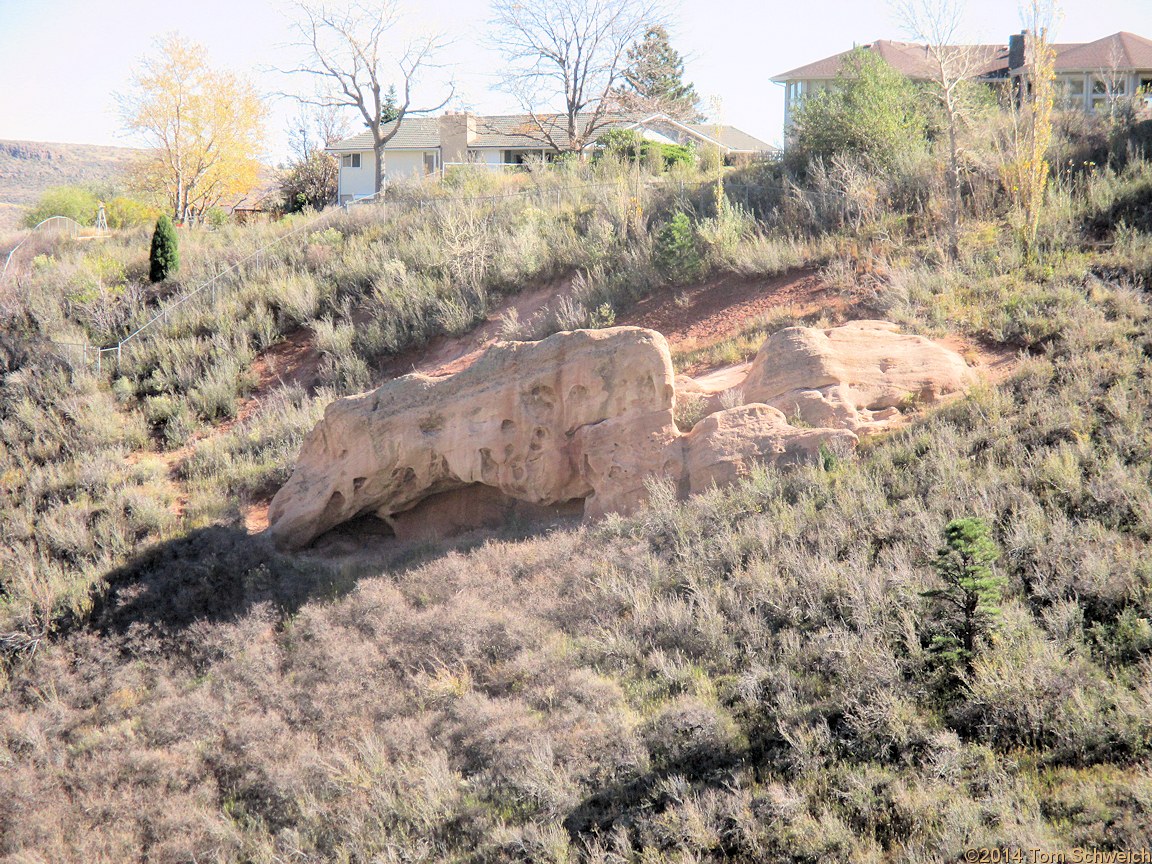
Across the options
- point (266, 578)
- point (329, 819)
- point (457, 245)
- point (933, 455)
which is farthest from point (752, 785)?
point (457, 245)

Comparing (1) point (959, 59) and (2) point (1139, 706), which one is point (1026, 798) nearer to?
(2) point (1139, 706)

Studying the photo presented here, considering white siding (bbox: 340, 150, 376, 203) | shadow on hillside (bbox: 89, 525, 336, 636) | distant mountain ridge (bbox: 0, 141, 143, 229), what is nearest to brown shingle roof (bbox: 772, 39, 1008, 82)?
white siding (bbox: 340, 150, 376, 203)

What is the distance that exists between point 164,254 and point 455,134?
20.0 meters

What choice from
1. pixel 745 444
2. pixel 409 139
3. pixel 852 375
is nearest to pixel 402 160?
pixel 409 139

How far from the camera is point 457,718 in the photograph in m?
6.16

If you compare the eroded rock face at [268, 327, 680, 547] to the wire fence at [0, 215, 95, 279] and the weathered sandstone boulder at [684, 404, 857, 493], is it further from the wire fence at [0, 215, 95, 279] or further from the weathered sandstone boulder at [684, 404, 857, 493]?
the wire fence at [0, 215, 95, 279]

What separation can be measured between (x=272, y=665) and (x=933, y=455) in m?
5.84

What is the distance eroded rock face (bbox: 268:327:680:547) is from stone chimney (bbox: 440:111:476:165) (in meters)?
27.7

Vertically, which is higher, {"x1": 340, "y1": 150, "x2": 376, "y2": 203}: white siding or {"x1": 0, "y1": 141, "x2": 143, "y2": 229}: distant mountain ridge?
{"x1": 0, "y1": 141, "x2": 143, "y2": 229}: distant mountain ridge

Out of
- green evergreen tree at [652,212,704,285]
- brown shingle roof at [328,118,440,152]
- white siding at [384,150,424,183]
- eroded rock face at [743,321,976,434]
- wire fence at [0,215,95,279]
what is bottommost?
eroded rock face at [743,321,976,434]

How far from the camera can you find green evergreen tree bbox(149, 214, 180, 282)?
17969 millimetres
